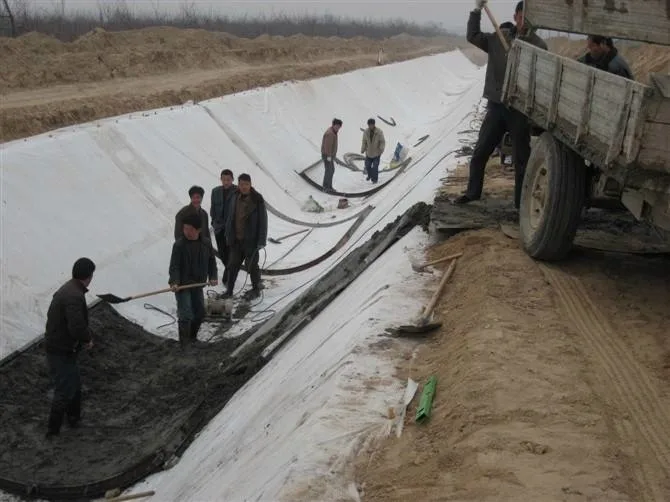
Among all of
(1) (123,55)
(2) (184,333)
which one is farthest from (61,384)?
(1) (123,55)

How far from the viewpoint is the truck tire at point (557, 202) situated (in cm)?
581

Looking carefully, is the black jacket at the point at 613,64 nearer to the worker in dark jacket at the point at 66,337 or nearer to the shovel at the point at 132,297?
the shovel at the point at 132,297

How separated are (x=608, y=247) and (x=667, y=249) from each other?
0.49 metres

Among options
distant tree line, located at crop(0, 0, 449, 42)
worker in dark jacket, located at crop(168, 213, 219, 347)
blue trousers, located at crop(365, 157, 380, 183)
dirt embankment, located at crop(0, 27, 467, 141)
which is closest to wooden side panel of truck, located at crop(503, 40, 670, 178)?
worker in dark jacket, located at crop(168, 213, 219, 347)

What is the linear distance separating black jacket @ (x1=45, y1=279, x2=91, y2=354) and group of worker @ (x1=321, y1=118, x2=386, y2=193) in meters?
10.1

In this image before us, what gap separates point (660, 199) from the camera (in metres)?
4.45

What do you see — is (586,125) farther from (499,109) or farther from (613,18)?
(499,109)

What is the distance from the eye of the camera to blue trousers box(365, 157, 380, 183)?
54.6ft

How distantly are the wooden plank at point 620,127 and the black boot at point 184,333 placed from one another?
17.0ft

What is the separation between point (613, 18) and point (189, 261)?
201 inches

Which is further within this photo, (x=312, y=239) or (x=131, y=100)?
(x=131, y=100)

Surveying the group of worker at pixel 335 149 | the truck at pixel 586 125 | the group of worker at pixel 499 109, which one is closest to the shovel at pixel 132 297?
the group of worker at pixel 499 109

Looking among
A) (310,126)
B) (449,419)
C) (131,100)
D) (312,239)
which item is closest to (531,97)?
(449,419)

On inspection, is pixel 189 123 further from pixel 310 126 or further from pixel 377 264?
pixel 377 264
